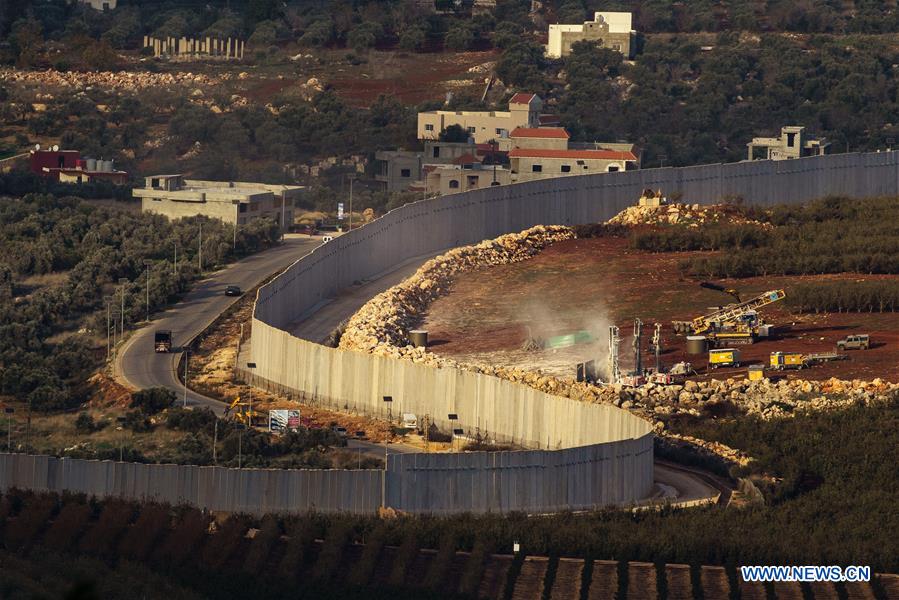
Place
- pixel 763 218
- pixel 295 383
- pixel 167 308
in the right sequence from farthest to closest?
pixel 763 218, pixel 167 308, pixel 295 383

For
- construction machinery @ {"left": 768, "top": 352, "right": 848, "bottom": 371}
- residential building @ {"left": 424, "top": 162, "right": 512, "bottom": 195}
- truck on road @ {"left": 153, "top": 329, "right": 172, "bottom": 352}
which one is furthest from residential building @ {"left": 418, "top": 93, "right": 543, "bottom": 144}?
construction machinery @ {"left": 768, "top": 352, "right": 848, "bottom": 371}

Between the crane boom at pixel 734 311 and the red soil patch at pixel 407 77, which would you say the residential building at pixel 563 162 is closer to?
the red soil patch at pixel 407 77

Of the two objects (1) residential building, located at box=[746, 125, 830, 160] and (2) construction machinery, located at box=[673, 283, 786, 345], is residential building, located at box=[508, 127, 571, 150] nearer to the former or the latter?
(1) residential building, located at box=[746, 125, 830, 160]

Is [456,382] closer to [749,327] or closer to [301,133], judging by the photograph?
[749,327]

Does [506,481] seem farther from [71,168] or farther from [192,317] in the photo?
[71,168]

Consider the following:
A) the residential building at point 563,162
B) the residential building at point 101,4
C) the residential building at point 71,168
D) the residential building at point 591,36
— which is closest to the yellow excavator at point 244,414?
the residential building at point 563,162

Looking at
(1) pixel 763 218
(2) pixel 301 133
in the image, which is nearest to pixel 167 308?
(1) pixel 763 218
